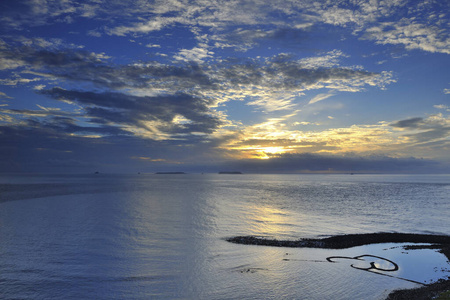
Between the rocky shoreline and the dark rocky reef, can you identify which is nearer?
the rocky shoreline

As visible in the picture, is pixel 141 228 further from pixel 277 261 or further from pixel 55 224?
pixel 277 261

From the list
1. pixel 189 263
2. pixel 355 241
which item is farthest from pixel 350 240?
pixel 189 263

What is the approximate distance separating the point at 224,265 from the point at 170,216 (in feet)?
108

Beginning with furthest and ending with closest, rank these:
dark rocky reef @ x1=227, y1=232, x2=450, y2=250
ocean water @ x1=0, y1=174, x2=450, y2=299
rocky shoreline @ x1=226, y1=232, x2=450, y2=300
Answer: dark rocky reef @ x1=227, y1=232, x2=450, y2=250
rocky shoreline @ x1=226, y1=232, x2=450, y2=300
ocean water @ x1=0, y1=174, x2=450, y2=299

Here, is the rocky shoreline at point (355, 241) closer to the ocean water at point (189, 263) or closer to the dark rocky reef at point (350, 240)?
the dark rocky reef at point (350, 240)

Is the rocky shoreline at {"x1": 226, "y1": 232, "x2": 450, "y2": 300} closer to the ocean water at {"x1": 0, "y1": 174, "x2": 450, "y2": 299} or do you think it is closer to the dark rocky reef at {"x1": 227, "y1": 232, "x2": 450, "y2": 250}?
the dark rocky reef at {"x1": 227, "y1": 232, "x2": 450, "y2": 250}

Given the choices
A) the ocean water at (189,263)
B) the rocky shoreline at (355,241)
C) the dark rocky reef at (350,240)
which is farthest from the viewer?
the dark rocky reef at (350,240)

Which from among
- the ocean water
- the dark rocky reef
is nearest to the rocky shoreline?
the dark rocky reef

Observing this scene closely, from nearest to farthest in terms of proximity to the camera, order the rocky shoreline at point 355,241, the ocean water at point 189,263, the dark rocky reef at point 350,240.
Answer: the ocean water at point 189,263 < the rocky shoreline at point 355,241 < the dark rocky reef at point 350,240

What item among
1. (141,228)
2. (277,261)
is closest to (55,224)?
(141,228)

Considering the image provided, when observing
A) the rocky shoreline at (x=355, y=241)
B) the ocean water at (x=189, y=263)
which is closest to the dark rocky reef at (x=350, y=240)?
the rocky shoreline at (x=355, y=241)

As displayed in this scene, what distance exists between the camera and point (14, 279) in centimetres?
2191

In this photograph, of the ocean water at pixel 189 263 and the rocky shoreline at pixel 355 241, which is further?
the rocky shoreline at pixel 355 241

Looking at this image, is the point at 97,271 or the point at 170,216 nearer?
the point at 97,271
